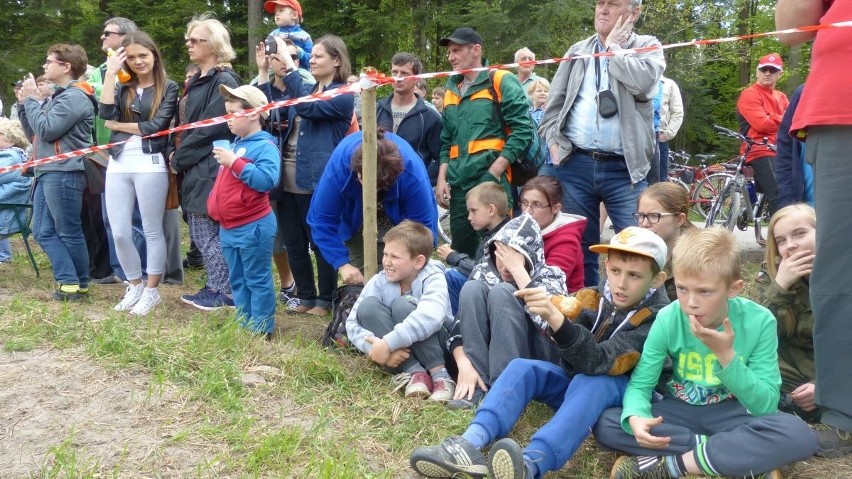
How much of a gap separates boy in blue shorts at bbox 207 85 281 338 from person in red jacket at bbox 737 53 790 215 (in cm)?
559

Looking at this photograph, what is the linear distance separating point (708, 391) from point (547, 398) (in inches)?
27.3

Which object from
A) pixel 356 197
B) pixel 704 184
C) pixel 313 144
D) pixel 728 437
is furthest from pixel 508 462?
pixel 704 184

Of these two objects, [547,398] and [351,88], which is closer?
[547,398]

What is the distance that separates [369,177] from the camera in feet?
14.7

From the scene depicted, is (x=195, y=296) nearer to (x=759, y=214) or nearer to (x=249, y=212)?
(x=249, y=212)

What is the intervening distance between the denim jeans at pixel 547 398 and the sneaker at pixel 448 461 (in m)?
0.18

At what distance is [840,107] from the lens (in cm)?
265

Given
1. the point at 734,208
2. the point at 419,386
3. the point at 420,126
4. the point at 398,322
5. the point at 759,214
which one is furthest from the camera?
the point at 734,208

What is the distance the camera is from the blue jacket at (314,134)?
5.66 m

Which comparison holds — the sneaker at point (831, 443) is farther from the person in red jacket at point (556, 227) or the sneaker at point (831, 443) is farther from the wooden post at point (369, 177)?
the wooden post at point (369, 177)

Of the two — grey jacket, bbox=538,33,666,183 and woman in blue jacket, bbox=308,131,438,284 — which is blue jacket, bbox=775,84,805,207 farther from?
woman in blue jacket, bbox=308,131,438,284

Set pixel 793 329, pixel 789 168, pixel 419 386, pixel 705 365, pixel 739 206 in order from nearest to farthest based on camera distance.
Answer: pixel 705 365, pixel 793 329, pixel 419 386, pixel 789 168, pixel 739 206

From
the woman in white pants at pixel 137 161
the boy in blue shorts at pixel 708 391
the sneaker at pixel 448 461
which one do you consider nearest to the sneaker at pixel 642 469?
the boy in blue shorts at pixel 708 391

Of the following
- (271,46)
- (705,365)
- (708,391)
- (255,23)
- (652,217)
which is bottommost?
(708,391)
